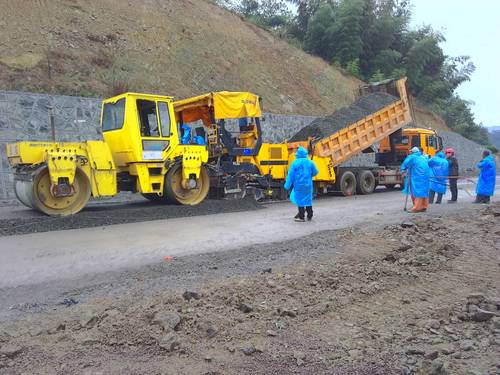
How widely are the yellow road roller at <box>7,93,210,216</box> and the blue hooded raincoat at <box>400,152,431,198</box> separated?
524 cm

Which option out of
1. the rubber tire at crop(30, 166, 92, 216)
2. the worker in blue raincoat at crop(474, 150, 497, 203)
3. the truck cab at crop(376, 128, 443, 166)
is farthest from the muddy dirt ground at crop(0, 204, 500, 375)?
the truck cab at crop(376, 128, 443, 166)

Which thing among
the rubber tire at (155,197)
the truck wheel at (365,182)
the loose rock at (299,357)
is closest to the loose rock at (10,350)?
the loose rock at (299,357)

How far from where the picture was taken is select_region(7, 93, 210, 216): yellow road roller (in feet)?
31.3

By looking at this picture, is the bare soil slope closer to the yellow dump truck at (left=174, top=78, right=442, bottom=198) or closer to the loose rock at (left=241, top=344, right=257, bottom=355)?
the yellow dump truck at (left=174, top=78, right=442, bottom=198)

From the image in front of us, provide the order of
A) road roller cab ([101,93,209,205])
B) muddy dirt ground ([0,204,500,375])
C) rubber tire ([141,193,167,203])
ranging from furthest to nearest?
rubber tire ([141,193,167,203])
road roller cab ([101,93,209,205])
muddy dirt ground ([0,204,500,375])

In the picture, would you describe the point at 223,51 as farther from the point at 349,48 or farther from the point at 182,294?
the point at 182,294

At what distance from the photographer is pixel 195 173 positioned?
11852 mm

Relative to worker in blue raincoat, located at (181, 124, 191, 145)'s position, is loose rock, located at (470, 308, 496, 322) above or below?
below

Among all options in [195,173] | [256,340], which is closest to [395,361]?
[256,340]

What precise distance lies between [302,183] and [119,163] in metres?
4.63

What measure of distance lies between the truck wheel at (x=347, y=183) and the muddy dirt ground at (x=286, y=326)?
10.1m

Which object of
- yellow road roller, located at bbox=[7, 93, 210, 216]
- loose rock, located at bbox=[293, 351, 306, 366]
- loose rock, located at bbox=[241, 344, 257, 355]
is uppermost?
yellow road roller, located at bbox=[7, 93, 210, 216]

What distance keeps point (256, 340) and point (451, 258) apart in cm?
373

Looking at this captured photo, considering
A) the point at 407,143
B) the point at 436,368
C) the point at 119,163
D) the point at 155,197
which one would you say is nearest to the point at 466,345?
the point at 436,368
